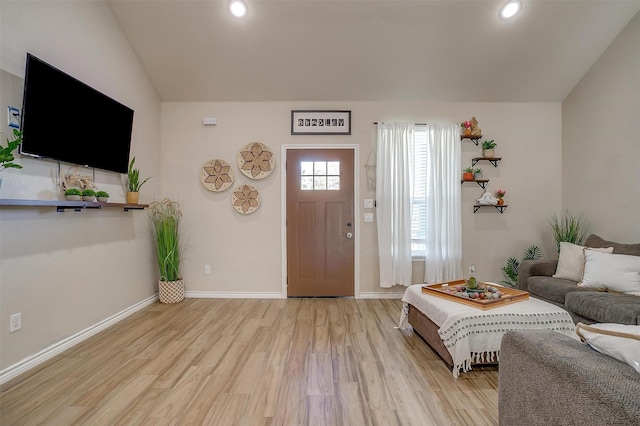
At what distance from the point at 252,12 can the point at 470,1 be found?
7.34ft

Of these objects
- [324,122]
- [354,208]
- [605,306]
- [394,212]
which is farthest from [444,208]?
[324,122]

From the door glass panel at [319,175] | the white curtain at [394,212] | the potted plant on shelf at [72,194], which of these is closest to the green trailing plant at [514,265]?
the white curtain at [394,212]

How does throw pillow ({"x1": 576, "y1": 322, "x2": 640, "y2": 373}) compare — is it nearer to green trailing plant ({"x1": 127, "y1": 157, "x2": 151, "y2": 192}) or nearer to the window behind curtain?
the window behind curtain

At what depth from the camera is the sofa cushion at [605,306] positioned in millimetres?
2205

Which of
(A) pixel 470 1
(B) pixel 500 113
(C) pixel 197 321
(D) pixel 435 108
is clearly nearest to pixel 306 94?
(D) pixel 435 108

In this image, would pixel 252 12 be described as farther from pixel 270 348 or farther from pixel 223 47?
pixel 270 348

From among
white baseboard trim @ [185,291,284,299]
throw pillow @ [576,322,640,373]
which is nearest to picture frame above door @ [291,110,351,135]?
white baseboard trim @ [185,291,284,299]

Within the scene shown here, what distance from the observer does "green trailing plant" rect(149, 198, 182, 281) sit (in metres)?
3.67

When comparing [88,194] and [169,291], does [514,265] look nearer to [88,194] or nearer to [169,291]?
[169,291]

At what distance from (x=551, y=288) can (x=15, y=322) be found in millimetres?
4625

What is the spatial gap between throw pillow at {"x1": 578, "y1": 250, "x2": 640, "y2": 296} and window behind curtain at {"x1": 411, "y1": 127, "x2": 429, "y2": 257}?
1.67 m

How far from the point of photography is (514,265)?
155 inches

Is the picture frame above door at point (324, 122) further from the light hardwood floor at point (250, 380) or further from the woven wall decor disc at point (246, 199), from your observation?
the light hardwood floor at point (250, 380)

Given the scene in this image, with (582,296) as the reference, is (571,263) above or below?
above
